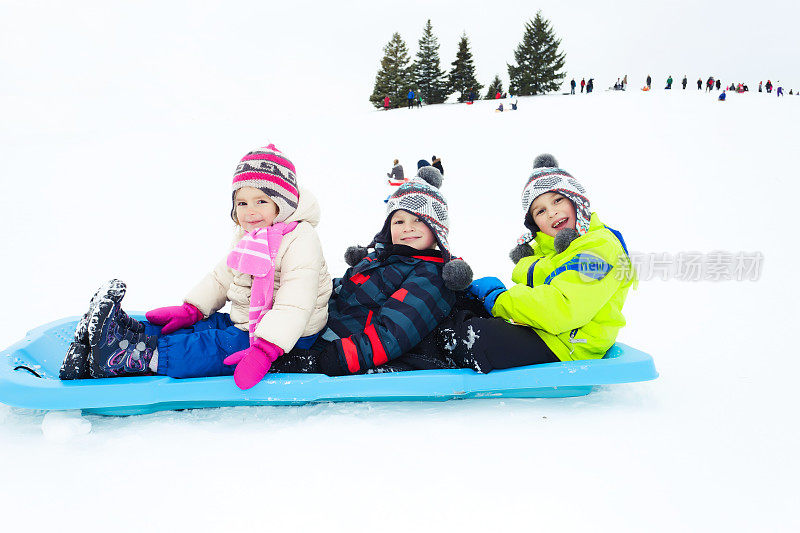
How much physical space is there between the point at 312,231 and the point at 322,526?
4.38 feet

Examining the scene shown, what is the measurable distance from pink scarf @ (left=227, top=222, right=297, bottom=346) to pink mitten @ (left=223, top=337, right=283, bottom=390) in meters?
0.12

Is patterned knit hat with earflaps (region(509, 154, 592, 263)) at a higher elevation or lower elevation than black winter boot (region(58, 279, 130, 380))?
higher

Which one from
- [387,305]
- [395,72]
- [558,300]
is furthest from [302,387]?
[395,72]

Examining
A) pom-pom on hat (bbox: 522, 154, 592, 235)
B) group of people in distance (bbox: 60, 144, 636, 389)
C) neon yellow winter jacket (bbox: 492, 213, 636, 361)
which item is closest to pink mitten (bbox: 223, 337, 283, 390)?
group of people in distance (bbox: 60, 144, 636, 389)

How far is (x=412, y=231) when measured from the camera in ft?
8.27

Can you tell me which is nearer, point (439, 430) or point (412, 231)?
point (439, 430)

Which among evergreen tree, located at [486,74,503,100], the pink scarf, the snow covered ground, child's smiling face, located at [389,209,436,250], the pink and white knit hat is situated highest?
evergreen tree, located at [486,74,503,100]

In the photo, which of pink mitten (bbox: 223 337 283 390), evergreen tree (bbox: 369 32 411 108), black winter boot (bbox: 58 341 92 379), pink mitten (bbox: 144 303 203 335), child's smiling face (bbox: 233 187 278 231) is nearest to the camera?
pink mitten (bbox: 223 337 283 390)

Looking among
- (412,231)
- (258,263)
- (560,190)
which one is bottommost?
(258,263)

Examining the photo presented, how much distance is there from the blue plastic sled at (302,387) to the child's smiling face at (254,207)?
0.73 meters

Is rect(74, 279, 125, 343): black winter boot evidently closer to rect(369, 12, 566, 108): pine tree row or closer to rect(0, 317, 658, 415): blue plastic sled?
rect(0, 317, 658, 415): blue plastic sled

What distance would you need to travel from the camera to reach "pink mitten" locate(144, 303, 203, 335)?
8.43ft

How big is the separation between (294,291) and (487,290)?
1.14 m

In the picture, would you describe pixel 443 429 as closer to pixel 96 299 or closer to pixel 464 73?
pixel 96 299
